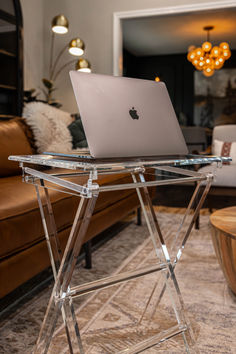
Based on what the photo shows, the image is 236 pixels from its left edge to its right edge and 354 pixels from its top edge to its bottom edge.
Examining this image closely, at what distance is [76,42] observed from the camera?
11.4 feet

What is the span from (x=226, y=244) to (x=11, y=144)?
4.24 feet

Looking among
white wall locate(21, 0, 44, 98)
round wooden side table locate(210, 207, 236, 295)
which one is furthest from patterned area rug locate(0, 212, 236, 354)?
white wall locate(21, 0, 44, 98)

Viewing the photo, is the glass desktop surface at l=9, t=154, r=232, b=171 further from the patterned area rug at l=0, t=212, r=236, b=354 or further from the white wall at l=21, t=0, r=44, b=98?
the white wall at l=21, t=0, r=44, b=98

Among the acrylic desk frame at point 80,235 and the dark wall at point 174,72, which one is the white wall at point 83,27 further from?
the dark wall at point 174,72

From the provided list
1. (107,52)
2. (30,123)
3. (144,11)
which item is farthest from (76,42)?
(30,123)

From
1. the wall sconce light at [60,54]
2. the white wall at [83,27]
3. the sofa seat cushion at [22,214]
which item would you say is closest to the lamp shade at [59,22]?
the wall sconce light at [60,54]

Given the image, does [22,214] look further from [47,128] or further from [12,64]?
[12,64]

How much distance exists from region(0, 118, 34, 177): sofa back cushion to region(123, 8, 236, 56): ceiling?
11.5 feet

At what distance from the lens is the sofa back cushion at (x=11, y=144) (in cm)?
192

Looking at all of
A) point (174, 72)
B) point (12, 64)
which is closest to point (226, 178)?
point (12, 64)

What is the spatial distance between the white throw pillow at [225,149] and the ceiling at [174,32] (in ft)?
A: 8.34

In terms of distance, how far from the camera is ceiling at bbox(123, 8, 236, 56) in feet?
18.4

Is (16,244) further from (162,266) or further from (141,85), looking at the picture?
(141,85)

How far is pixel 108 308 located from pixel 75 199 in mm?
496
